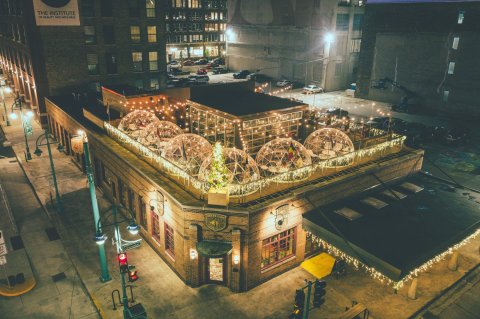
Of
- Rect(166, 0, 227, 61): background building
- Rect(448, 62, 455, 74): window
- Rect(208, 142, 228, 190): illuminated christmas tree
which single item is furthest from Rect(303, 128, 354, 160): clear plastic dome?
Rect(166, 0, 227, 61): background building

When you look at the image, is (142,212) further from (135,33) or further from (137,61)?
(135,33)

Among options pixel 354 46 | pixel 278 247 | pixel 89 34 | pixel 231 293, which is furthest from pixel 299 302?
pixel 354 46

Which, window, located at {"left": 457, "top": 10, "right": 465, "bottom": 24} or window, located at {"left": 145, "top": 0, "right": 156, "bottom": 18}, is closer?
window, located at {"left": 145, "top": 0, "right": 156, "bottom": 18}

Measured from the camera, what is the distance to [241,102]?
101 feet

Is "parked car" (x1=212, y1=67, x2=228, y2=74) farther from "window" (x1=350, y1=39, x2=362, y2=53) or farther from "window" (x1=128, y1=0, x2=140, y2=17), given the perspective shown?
"window" (x1=128, y1=0, x2=140, y2=17)

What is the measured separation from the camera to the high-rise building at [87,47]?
1721 inches

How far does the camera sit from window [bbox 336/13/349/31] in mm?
69625

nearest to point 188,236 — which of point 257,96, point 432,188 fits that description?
point 432,188

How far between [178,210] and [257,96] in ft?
58.5

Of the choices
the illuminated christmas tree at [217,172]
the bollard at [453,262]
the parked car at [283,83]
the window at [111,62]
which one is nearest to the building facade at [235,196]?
the illuminated christmas tree at [217,172]

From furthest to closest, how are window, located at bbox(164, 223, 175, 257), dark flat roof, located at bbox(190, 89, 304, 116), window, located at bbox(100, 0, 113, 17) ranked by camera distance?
window, located at bbox(100, 0, 113, 17), dark flat roof, located at bbox(190, 89, 304, 116), window, located at bbox(164, 223, 175, 257)

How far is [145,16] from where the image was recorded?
165 ft

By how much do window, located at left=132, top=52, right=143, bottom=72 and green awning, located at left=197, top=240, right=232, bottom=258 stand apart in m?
39.8

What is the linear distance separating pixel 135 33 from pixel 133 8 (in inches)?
126
